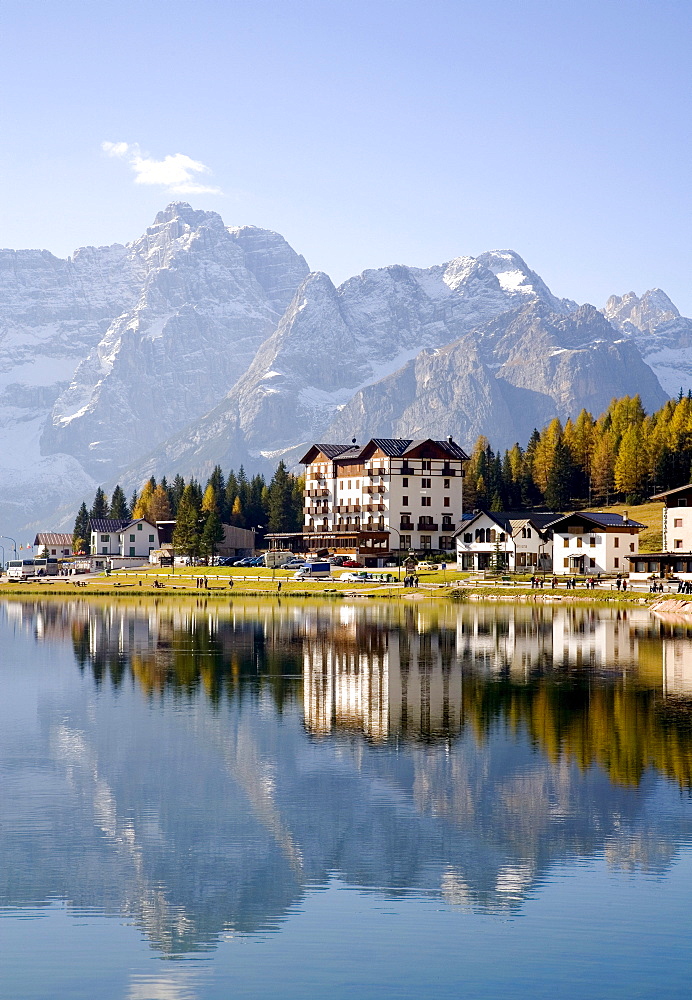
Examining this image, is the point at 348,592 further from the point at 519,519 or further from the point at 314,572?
the point at 519,519

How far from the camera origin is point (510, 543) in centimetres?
15700

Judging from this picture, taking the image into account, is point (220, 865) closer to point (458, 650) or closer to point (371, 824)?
point (371, 824)

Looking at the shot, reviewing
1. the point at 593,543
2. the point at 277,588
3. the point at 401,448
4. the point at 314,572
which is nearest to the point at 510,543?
the point at 593,543

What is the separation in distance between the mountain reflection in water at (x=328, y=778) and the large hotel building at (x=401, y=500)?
109m

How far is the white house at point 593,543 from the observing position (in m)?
140

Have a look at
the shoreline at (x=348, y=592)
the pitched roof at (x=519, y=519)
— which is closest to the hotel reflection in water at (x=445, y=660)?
the shoreline at (x=348, y=592)

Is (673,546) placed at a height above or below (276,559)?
above

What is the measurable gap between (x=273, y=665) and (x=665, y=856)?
39197 millimetres

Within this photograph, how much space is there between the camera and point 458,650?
7138cm

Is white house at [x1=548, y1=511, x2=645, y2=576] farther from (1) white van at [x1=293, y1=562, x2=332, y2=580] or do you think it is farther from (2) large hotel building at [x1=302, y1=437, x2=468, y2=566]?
(1) white van at [x1=293, y1=562, x2=332, y2=580]

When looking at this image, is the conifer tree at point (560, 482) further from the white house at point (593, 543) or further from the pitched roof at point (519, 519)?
the white house at point (593, 543)

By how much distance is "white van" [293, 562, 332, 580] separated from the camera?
15838cm

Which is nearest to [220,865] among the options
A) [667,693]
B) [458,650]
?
[667,693]

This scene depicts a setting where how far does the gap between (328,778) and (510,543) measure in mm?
124189
